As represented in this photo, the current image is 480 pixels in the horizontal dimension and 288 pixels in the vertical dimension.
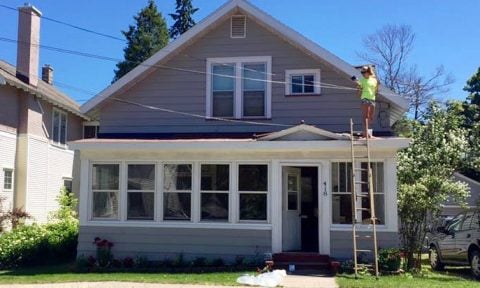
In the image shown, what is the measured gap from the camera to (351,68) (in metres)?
15.4

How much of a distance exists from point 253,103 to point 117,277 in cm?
638

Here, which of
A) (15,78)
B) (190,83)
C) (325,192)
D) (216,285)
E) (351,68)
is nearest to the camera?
(216,285)

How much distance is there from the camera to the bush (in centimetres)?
1315

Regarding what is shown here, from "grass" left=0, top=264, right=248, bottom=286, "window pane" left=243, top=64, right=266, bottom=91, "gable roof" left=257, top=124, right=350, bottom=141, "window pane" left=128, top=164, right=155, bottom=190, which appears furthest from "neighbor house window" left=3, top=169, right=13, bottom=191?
"gable roof" left=257, top=124, right=350, bottom=141

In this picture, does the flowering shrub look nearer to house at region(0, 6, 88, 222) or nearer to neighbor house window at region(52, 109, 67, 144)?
house at region(0, 6, 88, 222)

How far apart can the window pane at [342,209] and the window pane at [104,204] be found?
5.83 meters

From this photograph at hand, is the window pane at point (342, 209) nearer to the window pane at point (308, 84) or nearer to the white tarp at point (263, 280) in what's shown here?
the white tarp at point (263, 280)

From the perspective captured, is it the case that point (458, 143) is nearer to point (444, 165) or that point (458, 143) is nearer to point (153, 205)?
point (444, 165)

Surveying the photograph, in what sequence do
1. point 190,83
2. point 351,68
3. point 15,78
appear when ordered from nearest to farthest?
1. point 351,68
2. point 190,83
3. point 15,78

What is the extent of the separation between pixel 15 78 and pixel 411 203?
50.1 ft

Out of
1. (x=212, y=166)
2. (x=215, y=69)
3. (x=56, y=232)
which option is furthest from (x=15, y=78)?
(x=212, y=166)

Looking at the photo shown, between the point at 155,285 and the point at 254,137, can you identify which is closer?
the point at 155,285

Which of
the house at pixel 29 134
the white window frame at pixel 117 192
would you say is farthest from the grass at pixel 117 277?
the house at pixel 29 134

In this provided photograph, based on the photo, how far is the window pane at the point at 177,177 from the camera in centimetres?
1491
